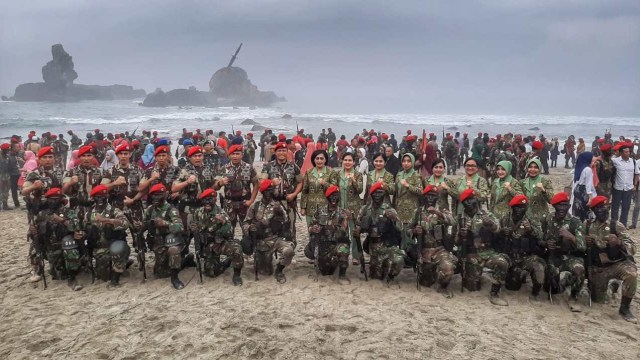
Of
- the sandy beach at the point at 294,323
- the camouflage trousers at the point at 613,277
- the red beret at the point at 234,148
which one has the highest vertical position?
the red beret at the point at 234,148

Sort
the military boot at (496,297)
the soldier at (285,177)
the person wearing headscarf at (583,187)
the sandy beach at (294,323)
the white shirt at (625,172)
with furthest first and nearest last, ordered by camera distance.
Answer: the white shirt at (625,172) → the person wearing headscarf at (583,187) → the soldier at (285,177) → the military boot at (496,297) → the sandy beach at (294,323)

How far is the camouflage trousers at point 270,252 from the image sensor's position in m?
6.92

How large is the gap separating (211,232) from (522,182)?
562 centimetres

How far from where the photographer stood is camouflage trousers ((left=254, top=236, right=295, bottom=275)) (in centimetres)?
692

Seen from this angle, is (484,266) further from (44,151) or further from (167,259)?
(44,151)

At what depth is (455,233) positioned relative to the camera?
6.70 m

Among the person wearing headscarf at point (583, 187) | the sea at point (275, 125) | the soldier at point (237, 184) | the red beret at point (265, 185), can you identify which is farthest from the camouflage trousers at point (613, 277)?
the sea at point (275, 125)

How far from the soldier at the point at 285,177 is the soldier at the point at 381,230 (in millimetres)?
1311

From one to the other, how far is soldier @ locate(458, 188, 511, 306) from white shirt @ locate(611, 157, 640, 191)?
5.15 meters

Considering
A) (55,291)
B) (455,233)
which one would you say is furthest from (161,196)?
(455,233)

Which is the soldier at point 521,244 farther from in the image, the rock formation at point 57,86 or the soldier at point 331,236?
the rock formation at point 57,86

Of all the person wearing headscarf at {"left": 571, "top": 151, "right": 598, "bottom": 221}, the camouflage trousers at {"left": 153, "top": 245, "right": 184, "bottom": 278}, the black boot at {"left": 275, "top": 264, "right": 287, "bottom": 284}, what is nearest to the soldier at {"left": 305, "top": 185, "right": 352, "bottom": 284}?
the black boot at {"left": 275, "top": 264, "right": 287, "bottom": 284}

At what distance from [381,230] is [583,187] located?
5.71m

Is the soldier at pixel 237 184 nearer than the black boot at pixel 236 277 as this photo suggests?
No
